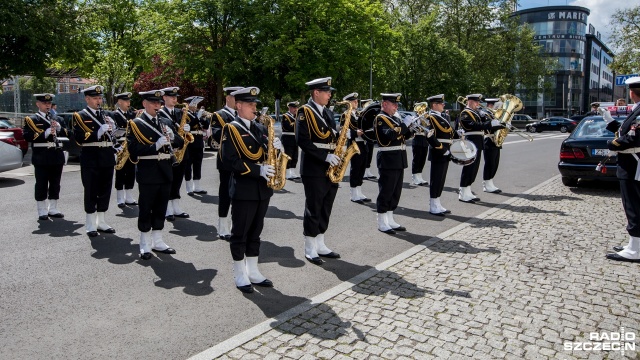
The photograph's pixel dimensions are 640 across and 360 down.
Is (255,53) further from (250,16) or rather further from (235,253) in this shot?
(235,253)

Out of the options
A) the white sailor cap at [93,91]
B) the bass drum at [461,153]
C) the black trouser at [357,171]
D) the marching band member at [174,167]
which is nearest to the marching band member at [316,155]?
the marching band member at [174,167]

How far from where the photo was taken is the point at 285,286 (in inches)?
223

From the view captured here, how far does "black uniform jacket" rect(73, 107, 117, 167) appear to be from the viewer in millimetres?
7930

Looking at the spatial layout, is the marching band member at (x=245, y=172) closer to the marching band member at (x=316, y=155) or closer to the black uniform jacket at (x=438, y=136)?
the marching band member at (x=316, y=155)

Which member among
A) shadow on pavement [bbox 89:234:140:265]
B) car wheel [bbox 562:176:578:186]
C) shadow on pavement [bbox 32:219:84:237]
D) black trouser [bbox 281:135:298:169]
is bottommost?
shadow on pavement [bbox 89:234:140:265]

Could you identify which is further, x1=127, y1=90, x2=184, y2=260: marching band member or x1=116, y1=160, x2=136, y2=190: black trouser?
x1=116, y1=160, x2=136, y2=190: black trouser

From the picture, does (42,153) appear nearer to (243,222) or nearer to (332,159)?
(243,222)

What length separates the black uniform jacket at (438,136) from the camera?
30.8ft

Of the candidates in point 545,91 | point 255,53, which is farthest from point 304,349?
point 545,91

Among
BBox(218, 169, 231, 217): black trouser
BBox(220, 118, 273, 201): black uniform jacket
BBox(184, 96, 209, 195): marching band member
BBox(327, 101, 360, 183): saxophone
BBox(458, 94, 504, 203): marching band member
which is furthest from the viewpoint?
BBox(458, 94, 504, 203): marching band member

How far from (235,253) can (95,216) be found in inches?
138

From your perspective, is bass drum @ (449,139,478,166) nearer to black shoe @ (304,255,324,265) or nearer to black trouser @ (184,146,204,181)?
black shoe @ (304,255,324,265)

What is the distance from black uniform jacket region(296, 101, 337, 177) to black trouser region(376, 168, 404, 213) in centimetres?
175

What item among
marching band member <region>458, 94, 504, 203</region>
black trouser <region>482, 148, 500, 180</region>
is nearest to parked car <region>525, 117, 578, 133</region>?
black trouser <region>482, 148, 500, 180</region>
